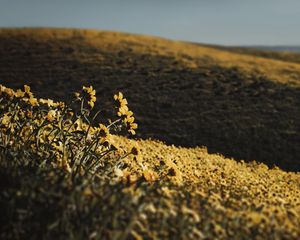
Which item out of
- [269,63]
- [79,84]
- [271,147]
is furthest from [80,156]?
[269,63]

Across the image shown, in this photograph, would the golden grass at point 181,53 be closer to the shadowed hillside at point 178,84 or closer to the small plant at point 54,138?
the shadowed hillside at point 178,84

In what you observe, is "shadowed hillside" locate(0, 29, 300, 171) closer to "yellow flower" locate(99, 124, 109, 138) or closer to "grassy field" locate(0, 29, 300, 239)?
"grassy field" locate(0, 29, 300, 239)

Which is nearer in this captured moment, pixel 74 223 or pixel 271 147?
pixel 74 223

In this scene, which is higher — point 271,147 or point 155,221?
point 155,221

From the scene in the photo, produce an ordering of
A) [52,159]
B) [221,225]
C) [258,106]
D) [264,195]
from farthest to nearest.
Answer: [258,106], [264,195], [52,159], [221,225]

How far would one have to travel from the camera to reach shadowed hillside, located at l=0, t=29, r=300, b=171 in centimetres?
1941

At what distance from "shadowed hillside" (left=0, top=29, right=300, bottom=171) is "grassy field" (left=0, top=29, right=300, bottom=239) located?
8cm

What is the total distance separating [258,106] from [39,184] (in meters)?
20.9

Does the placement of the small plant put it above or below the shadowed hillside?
above

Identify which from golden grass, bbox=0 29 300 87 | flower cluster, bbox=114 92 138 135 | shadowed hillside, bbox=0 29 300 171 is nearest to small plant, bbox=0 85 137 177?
flower cluster, bbox=114 92 138 135

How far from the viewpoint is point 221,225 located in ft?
14.4

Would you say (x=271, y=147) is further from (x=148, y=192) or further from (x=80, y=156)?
(x=148, y=192)

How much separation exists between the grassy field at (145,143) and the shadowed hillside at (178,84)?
0.08 meters

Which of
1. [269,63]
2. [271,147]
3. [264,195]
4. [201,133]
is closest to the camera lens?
[264,195]
